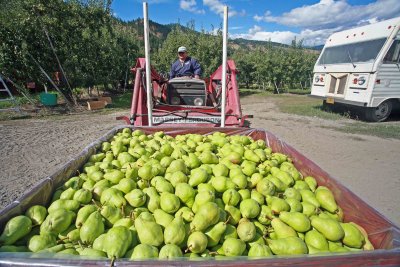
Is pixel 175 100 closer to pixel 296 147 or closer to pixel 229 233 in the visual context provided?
pixel 296 147

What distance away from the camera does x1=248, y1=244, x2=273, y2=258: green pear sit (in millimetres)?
1453

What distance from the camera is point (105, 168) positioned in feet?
7.93

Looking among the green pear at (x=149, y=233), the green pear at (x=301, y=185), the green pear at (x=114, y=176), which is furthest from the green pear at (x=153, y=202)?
the green pear at (x=301, y=185)

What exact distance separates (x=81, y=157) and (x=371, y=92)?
10431 millimetres

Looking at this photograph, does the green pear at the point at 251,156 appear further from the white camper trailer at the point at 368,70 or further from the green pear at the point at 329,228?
the white camper trailer at the point at 368,70

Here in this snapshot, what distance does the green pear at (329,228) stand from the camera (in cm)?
163

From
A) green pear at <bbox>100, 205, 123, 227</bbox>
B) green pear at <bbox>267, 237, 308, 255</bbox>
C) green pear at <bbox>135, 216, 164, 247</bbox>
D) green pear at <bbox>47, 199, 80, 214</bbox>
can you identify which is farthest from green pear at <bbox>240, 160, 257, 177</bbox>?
green pear at <bbox>47, 199, 80, 214</bbox>

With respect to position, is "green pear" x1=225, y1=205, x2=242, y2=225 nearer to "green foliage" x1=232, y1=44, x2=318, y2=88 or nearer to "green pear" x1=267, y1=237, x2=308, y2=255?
"green pear" x1=267, y1=237, x2=308, y2=255

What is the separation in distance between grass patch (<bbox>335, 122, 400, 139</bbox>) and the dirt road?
1.84 feet

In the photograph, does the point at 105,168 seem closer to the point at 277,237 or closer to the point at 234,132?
the point at 277,237

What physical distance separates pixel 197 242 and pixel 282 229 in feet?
2.07

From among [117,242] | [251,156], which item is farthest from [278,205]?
[117,242]

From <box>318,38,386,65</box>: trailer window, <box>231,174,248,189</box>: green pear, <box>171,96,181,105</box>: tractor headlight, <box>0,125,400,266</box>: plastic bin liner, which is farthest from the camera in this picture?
<box>318,38,386,65</box>: trailer window

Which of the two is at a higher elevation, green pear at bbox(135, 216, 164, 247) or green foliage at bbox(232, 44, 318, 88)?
green foliage at bbox(232, 44, 318, 88)
